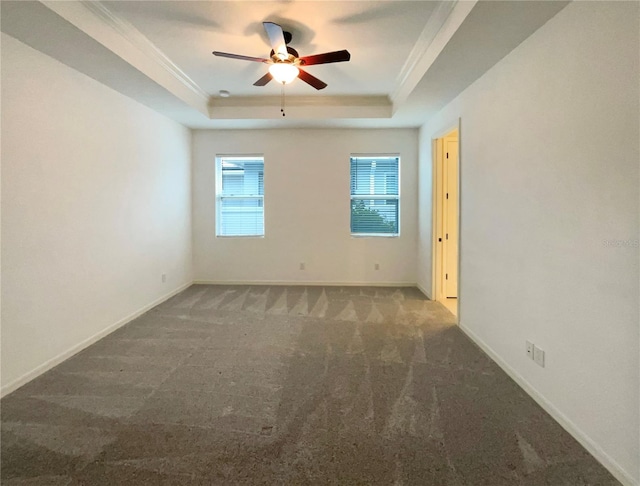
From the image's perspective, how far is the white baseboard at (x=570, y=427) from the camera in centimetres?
147

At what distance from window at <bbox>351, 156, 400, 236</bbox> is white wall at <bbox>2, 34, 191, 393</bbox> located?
3061 millimetres

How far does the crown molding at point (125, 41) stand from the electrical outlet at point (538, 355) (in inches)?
154

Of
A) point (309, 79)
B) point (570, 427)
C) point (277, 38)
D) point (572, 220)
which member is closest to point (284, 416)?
point (570, 427)

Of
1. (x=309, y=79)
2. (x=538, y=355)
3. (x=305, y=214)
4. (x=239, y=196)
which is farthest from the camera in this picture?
(x=239, y=196)

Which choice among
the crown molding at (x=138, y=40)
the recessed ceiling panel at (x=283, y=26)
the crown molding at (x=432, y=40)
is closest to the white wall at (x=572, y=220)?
the crown molding at (x=432, y=40)

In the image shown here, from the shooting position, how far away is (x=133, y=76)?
3.00 meters

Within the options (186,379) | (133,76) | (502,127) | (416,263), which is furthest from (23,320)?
(416,263)

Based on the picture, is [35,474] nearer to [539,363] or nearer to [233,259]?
[539,363]

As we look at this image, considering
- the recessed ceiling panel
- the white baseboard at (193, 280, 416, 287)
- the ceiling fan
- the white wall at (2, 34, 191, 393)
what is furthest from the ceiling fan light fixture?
the white baseboard at (193, 280, 416, 287)

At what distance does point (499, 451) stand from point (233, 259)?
4.57m

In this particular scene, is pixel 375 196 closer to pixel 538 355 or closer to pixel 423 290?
pixel 423 290

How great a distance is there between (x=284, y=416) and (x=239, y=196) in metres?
4.15

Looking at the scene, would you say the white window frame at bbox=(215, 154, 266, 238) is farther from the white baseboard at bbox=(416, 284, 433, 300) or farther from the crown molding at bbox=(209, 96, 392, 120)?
the white baseboard at bbox=(416, 284, 433, 300)

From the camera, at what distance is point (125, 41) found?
8.83 feet
